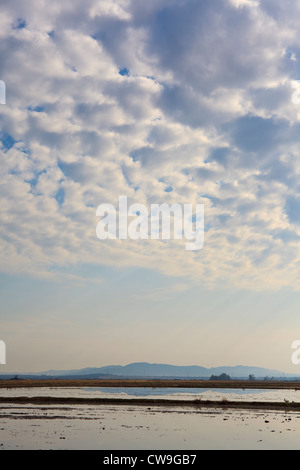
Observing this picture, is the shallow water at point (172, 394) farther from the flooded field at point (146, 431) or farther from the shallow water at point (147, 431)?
the flooded field at point (146, 431)

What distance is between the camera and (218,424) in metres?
41.0

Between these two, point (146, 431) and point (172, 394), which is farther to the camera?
point (172, 394)

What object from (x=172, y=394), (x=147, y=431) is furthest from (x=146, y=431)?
(x=172, y=394)

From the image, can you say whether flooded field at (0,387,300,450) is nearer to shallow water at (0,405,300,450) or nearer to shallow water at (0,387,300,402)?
shallow water at (0,405,300,450)

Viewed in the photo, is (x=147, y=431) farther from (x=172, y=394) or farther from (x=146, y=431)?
(x=172, y=394)

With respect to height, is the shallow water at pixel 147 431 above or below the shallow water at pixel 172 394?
above

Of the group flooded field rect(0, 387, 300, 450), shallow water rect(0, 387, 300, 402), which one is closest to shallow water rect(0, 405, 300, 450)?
flooded field rect(0, 387, 300, 450)

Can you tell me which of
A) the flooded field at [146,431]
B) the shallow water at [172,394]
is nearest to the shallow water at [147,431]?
the flooded field at [146,431]

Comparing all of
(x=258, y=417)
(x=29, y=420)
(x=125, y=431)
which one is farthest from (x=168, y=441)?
(x=258, y=417)

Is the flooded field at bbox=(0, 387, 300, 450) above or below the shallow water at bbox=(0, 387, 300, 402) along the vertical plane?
above

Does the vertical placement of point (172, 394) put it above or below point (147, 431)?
below
